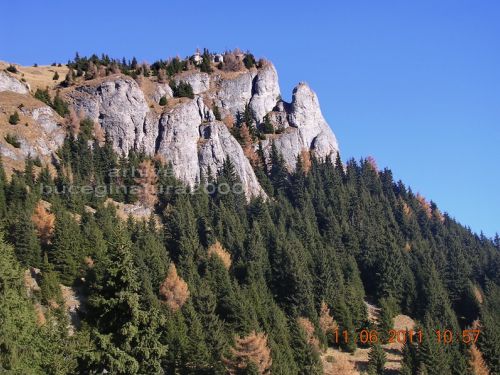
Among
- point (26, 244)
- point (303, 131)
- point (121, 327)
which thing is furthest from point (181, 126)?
point (121, 327)

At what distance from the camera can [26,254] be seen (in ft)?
232

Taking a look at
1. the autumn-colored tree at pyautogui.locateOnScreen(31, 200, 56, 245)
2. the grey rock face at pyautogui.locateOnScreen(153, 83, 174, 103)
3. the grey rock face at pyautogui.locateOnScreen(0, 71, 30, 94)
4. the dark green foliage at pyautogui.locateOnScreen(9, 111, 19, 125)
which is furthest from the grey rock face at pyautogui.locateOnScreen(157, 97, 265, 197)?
the autumn-colored tree at pyautogui.locateOnScreen(31, 200, 56, 245)

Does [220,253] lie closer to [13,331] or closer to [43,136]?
[43,136]

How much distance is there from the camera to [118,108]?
124938 mm

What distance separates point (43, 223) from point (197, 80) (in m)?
77.3

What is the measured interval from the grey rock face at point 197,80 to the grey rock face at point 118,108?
17.9 metres

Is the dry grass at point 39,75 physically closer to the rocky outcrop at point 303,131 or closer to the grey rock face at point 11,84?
the grey rock face at point 11,84

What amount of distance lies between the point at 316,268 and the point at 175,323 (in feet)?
106

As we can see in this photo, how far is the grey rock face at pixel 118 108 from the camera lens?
122812 millimetres

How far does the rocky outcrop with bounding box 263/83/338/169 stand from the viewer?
5576 inches

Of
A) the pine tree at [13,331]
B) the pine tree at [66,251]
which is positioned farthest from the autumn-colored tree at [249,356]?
the pine tree at [66,251]

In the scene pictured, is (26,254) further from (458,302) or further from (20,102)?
(458,302)

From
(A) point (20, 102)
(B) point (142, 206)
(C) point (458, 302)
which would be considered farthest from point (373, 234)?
(A) point (20, 102)

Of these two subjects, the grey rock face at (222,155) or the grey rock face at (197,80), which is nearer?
the grey rock face at (222,155)
